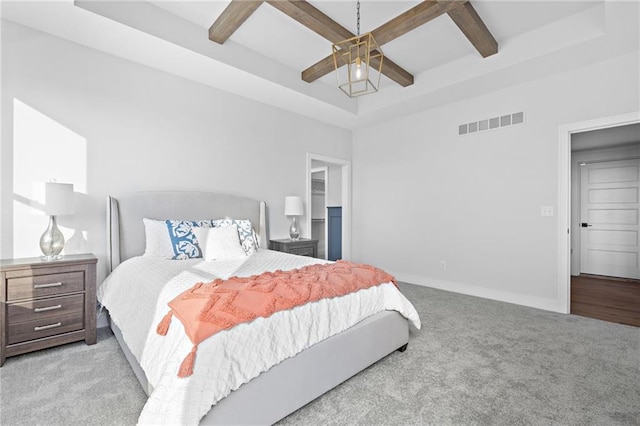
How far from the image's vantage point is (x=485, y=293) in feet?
12.9

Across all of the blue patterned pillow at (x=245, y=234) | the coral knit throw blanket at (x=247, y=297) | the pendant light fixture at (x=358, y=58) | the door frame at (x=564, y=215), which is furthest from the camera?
the door frame at (x=564, y=215)

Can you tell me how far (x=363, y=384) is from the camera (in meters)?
1.93

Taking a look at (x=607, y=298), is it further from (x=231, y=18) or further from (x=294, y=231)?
(x=231, y=18)

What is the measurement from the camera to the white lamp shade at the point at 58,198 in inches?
93.7

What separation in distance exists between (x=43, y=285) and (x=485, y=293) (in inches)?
181

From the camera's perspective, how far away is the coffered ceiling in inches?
99.6

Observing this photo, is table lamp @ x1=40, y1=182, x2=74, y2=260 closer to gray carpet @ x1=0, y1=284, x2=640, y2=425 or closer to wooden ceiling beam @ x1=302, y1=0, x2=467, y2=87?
gray carpet @ x1=0, y1=284, x2=640, y2=425

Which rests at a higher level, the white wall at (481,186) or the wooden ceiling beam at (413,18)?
the wooden ceiling beam at (413,18)

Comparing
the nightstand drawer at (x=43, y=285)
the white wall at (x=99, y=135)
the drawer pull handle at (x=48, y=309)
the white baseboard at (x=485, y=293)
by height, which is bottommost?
the white baseboard at (x=485, y=293)

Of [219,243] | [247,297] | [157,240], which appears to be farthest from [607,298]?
[157,240]

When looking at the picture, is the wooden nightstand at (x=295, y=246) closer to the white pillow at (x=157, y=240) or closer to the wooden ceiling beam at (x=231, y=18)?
the white pillow at (x=157, y=240)

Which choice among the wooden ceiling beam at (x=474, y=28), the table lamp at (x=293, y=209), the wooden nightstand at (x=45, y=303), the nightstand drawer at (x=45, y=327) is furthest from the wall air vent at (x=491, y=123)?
the nightstand drawer at (x=45, y=327)

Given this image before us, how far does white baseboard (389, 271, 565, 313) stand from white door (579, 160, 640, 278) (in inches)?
119

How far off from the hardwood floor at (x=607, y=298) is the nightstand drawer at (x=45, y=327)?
4890 millimetres
